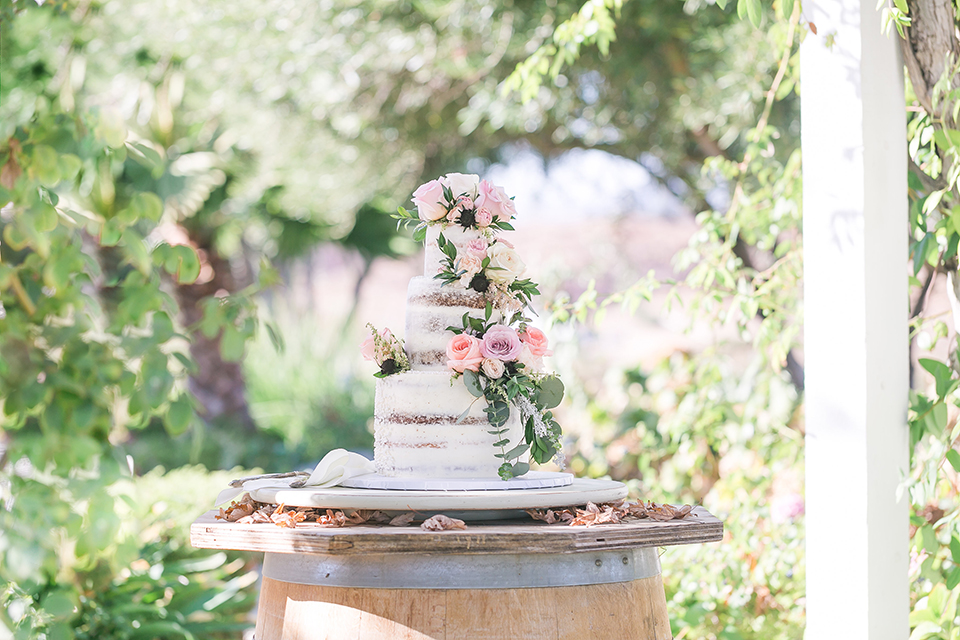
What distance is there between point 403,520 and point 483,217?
612mm

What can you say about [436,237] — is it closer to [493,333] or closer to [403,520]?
[493,333]

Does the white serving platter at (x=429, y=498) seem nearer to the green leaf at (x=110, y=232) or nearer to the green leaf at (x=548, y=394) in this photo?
the green leaf at (x=548, y=394)

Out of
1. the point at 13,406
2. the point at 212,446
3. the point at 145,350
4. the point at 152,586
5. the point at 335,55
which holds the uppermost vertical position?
the point at 335,55

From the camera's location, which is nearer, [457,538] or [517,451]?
[457,538]

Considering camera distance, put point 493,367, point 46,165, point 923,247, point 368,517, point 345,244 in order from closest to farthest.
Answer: point 368,517
point 493,367
point 46,165
point 923,247
point 345,244

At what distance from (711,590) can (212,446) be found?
412cm

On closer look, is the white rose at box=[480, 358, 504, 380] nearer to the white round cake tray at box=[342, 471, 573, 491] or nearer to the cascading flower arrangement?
the cascading flower arrangement

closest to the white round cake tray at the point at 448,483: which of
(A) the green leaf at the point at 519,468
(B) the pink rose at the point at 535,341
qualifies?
(A) the green leaf at the point at 519,468

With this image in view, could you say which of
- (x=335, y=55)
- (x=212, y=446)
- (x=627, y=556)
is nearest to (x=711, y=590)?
(x=627, y=556)

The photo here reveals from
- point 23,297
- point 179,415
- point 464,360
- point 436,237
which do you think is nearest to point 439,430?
point 464,360

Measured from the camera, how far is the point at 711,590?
286 cm

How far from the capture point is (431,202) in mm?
1661

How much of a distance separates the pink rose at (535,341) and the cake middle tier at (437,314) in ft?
0.31

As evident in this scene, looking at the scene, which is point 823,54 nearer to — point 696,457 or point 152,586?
point 696,457
